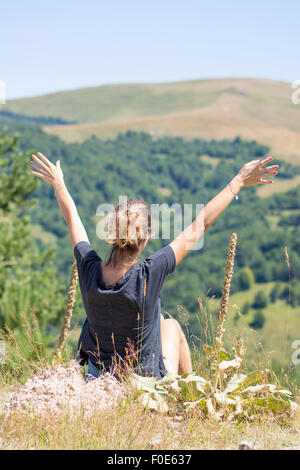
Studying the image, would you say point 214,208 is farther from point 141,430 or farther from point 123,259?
point 141,430

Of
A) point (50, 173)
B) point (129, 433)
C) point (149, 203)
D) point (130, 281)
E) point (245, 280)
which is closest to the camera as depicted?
point (129, 433)

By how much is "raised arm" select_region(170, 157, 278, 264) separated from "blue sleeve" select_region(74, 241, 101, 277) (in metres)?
0.48

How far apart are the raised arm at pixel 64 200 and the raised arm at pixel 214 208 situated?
626 millimetres

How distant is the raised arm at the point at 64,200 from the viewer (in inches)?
135

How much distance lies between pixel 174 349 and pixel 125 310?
67 cm

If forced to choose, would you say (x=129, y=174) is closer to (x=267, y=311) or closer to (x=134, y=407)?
(x=267, y=311)

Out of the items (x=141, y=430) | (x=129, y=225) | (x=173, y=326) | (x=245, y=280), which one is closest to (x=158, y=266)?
(x=129, y=225)

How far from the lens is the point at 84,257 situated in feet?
10.7

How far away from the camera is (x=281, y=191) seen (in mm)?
117062

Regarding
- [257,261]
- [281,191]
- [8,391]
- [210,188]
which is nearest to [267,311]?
[257,261]

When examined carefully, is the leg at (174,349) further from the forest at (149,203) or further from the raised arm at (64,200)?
the raised arm at (64,200)

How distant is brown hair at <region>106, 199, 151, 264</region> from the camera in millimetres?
3109

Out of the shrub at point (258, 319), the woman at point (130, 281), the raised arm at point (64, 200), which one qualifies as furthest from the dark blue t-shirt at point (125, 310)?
the shrub at point (258, 319)

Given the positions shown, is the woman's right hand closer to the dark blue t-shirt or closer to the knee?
the dark blue t-shirt
